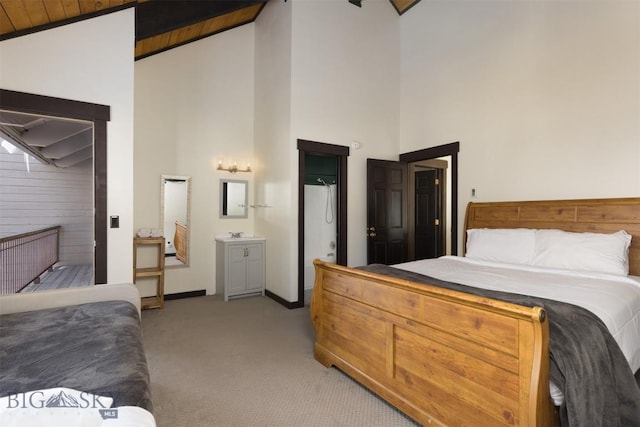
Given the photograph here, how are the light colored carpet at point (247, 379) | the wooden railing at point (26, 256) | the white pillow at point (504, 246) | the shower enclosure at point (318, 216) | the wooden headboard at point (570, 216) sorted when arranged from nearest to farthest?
the light colored carpet at point (247, 379) < the wooden headboard at point (570, 216) < the white pillow at point (504, 246) < the wooden railing at point (26, 256) < the shower enclosure at point (318, 216)

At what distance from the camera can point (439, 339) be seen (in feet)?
5.84

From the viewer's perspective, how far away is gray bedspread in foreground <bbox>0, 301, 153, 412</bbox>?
1183 millimetres

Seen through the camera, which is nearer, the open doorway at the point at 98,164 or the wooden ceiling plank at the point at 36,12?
the wooden ceiling plank at the point at 36,12

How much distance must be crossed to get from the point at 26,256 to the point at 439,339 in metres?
4.94

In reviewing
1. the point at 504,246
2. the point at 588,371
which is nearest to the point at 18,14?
the point at 588,371

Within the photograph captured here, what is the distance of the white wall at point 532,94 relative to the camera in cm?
300

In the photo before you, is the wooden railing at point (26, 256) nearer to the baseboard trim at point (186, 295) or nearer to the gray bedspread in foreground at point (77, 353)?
the baseboard trim at point (186, 295)

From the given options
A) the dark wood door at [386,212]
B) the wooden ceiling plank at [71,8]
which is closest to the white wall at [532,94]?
the dark wood door at [386,212]

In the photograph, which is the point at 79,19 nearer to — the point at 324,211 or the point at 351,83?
the point at 351,83

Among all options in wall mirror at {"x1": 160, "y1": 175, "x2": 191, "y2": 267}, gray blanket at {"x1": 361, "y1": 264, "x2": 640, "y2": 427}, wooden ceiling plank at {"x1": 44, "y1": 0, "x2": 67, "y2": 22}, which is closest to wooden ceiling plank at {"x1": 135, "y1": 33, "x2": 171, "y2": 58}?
wooden ceiling plank at {"x1": 44, "y1": 0, "x2": 67, "y2": 22}

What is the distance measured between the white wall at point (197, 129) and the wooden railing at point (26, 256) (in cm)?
123

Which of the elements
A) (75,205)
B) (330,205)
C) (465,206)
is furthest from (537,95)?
(75,205)

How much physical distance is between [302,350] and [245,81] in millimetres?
4356

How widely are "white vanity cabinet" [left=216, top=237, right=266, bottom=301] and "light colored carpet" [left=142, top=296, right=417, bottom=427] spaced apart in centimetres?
80
